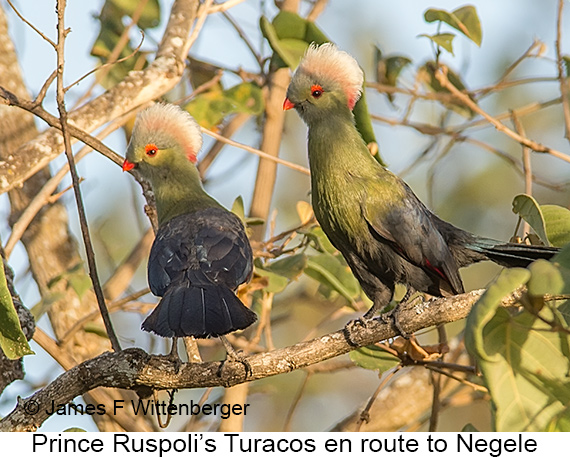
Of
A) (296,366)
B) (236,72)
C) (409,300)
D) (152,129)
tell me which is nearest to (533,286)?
(296,366)

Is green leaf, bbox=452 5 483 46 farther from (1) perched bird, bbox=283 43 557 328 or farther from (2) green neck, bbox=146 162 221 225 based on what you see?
(2) green neck, bbox=146 162 221 225

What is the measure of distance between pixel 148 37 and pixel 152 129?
124cm

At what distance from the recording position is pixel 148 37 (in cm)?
481

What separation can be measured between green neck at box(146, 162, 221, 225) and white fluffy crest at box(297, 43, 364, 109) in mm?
817

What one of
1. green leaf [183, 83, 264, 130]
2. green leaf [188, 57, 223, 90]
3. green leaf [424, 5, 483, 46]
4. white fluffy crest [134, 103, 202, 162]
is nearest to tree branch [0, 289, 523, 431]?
white fluffy crest [134, 103, 202, 162]

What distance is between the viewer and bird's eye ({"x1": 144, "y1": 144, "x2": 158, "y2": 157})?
12.6ft

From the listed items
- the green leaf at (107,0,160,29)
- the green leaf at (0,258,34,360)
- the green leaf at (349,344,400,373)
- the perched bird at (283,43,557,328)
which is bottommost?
the green leaf at (0,258,34,360)

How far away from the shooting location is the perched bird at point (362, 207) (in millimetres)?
3318

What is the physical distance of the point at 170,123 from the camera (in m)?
3.79

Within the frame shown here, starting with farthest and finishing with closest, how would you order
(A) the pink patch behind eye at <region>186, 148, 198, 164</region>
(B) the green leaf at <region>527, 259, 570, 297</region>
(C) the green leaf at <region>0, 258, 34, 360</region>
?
1. (A) the pink patch behind eye at <region>186, 148, 198, 164</region>
2. (C) the green leaf at <region>0, 258, 34, 360</region>
3. (B) the green leaf at <region>527, 259, 570, 297</region>

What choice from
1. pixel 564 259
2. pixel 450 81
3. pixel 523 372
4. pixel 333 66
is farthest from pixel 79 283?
pixel 564 259

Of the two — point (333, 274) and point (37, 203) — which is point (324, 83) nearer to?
point (333, 274)

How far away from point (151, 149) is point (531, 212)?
73.4 inches

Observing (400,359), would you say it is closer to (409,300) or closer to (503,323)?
(409,300)
